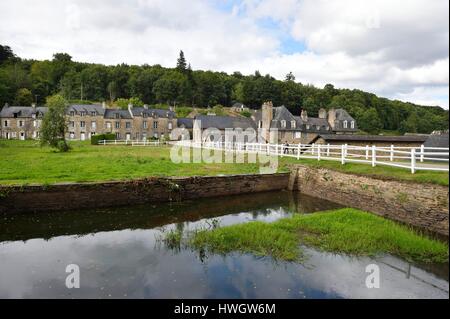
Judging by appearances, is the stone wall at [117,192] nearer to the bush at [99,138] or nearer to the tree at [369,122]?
the bush at [99,138]

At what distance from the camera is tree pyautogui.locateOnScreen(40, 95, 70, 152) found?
101 ft

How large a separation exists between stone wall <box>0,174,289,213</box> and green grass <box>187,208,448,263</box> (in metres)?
5.19

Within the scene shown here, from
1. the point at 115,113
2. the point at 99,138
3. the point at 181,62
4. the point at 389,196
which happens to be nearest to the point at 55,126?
the point at 99,138

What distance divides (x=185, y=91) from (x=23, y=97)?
45295mm

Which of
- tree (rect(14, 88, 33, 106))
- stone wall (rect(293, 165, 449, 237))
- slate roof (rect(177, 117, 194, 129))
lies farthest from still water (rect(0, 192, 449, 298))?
tree (rect(14, 88, 33, 106))

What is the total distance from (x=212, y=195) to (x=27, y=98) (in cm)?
8838

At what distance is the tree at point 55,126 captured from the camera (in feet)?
101

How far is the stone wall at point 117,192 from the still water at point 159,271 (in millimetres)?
1345

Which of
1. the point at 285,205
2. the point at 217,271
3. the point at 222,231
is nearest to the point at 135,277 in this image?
the point at 217,271

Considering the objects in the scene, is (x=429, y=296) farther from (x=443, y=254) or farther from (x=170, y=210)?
(x=170, y=210)

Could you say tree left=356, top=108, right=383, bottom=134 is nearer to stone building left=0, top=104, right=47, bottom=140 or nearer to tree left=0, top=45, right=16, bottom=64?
stone building left=0, top=104, right=47, bottom=140

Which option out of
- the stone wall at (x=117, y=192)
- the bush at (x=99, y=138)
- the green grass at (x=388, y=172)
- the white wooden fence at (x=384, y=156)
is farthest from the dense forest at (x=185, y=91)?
the stone wall at (x=117, y=192)

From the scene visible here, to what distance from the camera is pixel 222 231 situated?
363 inches

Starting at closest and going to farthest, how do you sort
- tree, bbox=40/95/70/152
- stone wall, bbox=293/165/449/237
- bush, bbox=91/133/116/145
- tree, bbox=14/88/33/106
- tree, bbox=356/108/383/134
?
stone wall, bbox=293/165/449/237, tree, bbox=40/95/70/152, bush, bbox=91/133/116/145, tree, bbox=14/88/33/106, tree, bbox=356/108/383/134
